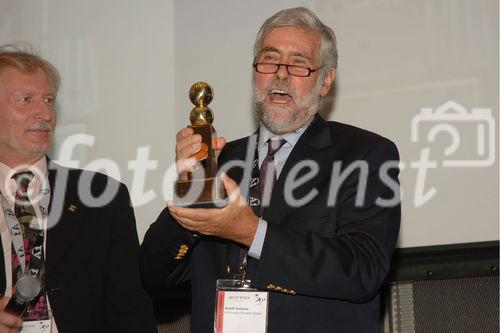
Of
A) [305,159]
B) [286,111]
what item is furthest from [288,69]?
[305,159]

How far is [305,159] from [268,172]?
0.12 metres

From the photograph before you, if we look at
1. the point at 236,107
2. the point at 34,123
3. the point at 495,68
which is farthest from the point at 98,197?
the point at 495,68

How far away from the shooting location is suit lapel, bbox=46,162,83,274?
294cm

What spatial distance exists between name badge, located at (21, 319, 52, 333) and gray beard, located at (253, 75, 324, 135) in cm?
106

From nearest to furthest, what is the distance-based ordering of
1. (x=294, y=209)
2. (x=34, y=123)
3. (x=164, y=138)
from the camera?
(x=294, y=209) < (x=34, y=123) < (x=164, y=138)

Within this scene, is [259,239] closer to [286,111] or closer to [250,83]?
[286,111]

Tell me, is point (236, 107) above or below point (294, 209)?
above

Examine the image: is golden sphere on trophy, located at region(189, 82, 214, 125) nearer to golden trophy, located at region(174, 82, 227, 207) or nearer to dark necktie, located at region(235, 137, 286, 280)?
golden trophy, located at region(174, 82, 227, 207)

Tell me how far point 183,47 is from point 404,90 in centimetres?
104

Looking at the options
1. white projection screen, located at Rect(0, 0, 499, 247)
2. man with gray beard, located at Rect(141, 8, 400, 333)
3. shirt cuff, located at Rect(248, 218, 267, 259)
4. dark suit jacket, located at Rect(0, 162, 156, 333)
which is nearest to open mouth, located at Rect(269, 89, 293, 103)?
man with gray beard, located at Rect(141, 8, 400, 333)

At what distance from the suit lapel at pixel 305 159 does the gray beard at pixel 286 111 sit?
46mm

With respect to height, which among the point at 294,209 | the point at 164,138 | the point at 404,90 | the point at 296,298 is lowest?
the point at 296,298

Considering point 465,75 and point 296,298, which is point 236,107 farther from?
point 296,298

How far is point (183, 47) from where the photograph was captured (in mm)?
3604
